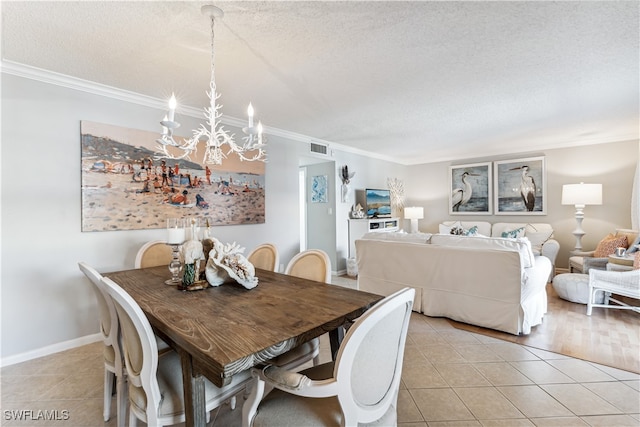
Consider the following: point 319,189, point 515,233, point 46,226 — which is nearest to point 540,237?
point 515,233

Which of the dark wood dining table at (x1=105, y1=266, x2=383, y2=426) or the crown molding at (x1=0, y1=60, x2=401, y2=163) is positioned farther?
the crown molding at (x1=0, y1=60, x2=401, y2=163)

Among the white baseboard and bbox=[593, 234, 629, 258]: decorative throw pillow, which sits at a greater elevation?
bbox=[593, 234, 629, 258]: decorative throw pillow

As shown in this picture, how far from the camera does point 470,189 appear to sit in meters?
6.28

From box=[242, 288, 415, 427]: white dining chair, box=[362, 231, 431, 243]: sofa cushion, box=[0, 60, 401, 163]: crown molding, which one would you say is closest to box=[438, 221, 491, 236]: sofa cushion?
box=[362, 231, 431, 243]: sofa cushion

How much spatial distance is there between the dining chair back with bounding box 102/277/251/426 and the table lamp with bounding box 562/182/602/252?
5.69m

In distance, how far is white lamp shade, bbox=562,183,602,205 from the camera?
452cm

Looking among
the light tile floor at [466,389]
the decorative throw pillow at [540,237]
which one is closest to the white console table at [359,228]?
the decorative throw pillow at [540,237]

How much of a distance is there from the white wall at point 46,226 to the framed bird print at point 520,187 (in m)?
6.30

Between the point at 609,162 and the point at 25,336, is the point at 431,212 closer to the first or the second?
the point at 609,162

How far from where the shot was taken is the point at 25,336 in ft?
7.67

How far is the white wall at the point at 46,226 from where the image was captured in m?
2.27

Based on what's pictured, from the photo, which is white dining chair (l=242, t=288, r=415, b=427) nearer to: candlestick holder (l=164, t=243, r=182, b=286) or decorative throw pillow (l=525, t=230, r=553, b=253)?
candlestick holder (l=164, t=243, r=182, b=286)

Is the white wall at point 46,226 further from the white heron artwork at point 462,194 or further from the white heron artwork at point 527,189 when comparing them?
the white heron artwork at point 527,189

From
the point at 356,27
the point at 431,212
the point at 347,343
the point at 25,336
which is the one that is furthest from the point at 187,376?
the point at 431,212
